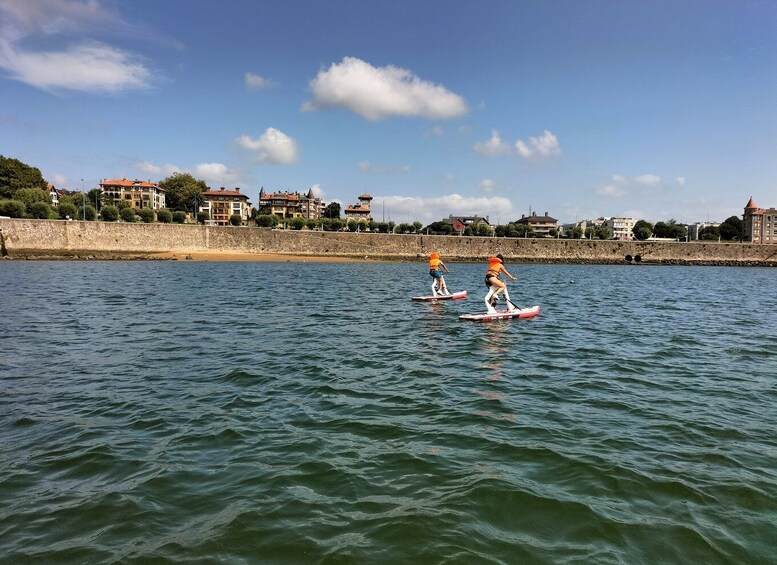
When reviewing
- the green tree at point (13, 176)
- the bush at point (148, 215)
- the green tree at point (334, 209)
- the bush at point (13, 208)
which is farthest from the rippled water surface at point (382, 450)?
the green tree at point (334, 209)

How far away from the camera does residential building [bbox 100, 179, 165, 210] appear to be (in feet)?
477

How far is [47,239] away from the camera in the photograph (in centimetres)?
7456

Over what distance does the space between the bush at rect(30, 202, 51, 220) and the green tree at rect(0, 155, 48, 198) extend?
29098 millimetres

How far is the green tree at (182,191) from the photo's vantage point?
138625mm

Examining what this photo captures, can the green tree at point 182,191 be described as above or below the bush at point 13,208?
above

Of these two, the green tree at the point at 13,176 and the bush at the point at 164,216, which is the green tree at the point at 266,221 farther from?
the green tree at the point at 13,176

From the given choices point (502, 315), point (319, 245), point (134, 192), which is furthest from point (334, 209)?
point (502, 315)

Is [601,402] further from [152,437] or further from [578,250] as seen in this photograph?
[578,250]

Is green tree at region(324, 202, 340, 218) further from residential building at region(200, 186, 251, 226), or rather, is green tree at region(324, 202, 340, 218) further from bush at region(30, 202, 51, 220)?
bush at region(30, 202, 51, 220)

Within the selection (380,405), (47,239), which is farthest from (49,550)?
(47,239)

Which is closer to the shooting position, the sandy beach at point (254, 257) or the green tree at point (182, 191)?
the sandy beach at point (254, 257)

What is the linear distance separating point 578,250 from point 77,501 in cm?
11175

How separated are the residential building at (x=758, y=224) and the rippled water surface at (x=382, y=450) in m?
175

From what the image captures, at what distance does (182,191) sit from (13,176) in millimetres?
40564
